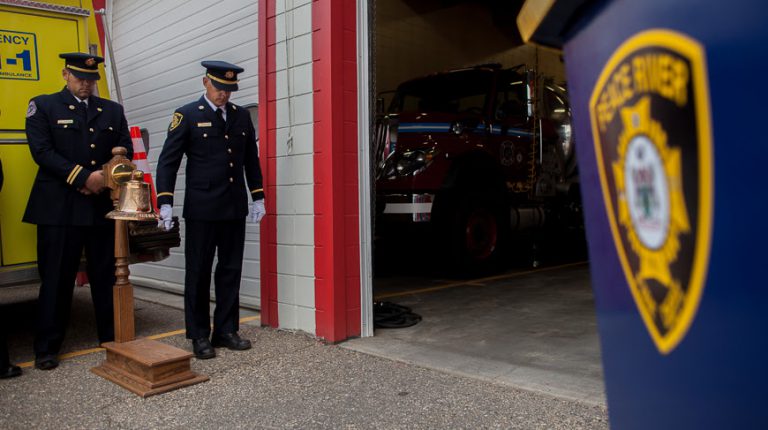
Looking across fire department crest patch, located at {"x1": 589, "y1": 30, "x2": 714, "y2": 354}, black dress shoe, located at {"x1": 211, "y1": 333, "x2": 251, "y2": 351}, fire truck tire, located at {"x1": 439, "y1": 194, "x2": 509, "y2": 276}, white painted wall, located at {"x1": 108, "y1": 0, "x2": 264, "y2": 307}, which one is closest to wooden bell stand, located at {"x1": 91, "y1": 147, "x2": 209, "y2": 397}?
black dress shoe, located at {"x1": 211, "y1": 333, "x2": 251, "y2": 351}

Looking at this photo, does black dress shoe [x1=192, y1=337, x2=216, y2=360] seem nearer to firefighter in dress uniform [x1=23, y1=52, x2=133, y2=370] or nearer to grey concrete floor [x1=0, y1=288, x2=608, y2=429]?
grey concrete floor [x1=0, y1=288, x2=608, y2=429]

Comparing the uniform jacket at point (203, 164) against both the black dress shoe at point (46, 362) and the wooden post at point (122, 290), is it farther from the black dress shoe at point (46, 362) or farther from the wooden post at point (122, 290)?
the black dress shoe at point (46, 362)

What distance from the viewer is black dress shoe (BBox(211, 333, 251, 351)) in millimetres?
4164

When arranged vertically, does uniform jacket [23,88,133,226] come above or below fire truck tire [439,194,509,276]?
above

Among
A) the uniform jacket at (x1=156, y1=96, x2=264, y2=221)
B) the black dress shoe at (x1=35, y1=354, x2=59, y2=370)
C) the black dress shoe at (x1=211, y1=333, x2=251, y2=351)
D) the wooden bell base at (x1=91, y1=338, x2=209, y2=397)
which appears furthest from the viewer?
the black dress shoe at (x1=211, y1=333, x2=251, y2=351)

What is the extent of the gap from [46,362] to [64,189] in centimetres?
110

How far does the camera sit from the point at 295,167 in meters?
4.54

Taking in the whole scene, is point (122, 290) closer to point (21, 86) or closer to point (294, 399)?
point (294, 399)

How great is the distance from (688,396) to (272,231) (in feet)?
13.5

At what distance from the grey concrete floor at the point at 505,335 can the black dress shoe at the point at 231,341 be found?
0.68 metres

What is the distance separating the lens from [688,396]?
85 centimetres

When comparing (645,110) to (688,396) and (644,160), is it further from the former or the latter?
(688,396)

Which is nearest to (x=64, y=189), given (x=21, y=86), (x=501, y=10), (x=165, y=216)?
(x=165, y=216)

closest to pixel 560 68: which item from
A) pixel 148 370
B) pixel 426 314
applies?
pixel 426 314
